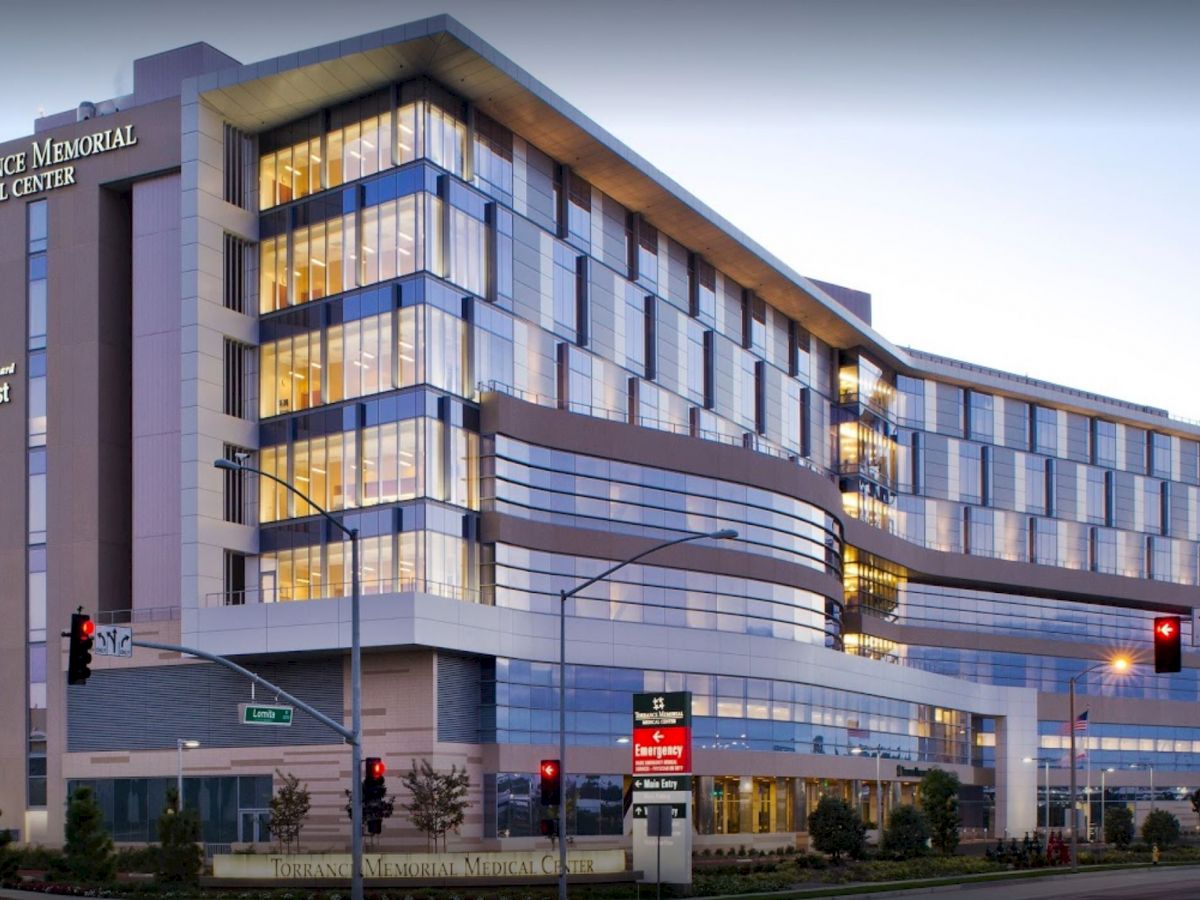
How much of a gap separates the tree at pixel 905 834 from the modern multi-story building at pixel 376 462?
10.6 metres

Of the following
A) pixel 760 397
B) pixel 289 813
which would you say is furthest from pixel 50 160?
pixel 760 397

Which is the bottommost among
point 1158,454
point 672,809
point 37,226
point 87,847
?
point 87,847

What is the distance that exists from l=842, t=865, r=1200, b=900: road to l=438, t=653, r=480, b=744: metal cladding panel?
64.9 feet

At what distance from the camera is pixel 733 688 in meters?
75.2

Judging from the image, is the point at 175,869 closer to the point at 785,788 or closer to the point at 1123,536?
the point at 785,788

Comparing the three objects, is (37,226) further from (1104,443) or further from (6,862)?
(1104,443)

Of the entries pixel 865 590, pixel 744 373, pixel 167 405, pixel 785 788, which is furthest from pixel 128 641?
pixel 865 590

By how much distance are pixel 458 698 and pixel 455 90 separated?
2578 centimetres

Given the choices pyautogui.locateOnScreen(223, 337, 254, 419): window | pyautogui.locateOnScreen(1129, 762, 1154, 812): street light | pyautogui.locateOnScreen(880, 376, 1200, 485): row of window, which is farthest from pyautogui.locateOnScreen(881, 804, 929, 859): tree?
pyautogui.locateOnScreen(1129, 762, 1154, 812): street light

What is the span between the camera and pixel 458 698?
64125 millimetres

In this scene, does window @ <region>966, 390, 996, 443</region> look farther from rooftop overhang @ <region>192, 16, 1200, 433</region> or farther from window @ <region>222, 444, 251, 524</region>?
window @ <region>222, 444, 251, 524</region>

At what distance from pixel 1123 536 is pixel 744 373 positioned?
4922 cm

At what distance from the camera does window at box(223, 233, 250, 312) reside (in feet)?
230

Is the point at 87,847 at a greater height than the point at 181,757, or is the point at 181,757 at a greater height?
the point at 181,757
